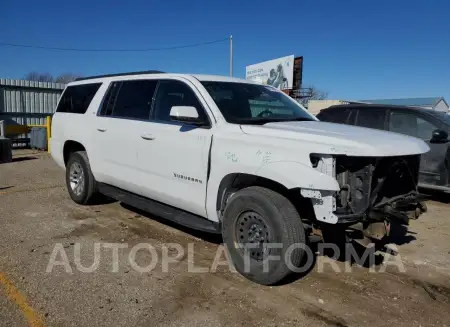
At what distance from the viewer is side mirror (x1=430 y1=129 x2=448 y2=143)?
6727 millimetres

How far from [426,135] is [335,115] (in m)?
1.93

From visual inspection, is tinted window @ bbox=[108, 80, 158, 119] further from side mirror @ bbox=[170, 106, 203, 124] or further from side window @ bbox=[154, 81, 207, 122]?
side mirror @ bbox=[170, 106, 203, 124]

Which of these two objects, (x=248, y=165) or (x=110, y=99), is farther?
(x=110, y=99)

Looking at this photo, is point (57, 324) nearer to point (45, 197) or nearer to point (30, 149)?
point (45, 197)

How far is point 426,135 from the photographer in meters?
7.11

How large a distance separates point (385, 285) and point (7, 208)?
557cm

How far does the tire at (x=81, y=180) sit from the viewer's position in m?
5.99

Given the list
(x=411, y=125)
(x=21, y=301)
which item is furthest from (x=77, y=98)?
(x=411, y=125)

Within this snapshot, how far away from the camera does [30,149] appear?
54.1ft

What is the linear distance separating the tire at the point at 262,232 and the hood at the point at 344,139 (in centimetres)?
55

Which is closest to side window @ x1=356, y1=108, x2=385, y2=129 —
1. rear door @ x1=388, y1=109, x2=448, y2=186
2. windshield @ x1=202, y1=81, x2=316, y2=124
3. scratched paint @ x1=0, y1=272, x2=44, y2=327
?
rear door @ x1=388, y1=109, x2=448, y2=186

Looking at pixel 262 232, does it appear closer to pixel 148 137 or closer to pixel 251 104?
pixel 251 104

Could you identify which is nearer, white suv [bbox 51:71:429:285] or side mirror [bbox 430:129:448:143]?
white suv [bbox 51:71:429:285]

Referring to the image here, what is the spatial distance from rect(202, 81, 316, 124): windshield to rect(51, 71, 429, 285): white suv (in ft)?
0.06
